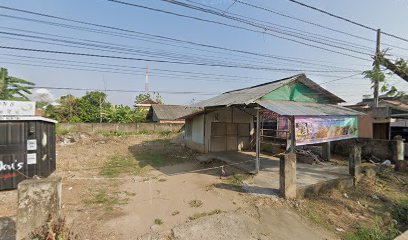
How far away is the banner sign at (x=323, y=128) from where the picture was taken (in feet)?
28.6

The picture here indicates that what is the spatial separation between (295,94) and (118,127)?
770 inches

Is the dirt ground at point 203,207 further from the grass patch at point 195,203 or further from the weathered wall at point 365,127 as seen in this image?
the weathered wall at point 365,127

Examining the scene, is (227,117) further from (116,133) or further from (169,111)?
(169,111)

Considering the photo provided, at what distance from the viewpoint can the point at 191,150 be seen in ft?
52.4

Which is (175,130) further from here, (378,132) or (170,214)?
(170,214)

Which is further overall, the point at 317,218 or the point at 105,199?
the point at 105,199

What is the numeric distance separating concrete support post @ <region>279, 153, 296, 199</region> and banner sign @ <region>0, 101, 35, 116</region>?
34.3 ft

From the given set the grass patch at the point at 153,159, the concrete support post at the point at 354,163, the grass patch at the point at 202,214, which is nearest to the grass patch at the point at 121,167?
the grass patch at the point at 153,159

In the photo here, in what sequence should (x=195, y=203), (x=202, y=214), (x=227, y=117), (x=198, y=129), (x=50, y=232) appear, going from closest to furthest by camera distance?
(x=50, y=232) → (x=202, y=214) → (x=195, y=203) → (x=227, y=117) → (x=198, y=129)

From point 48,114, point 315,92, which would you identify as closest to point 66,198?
point 315,92

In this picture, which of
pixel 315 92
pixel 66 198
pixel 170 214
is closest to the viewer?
pixel 170 214

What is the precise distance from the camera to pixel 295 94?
11.9 meters

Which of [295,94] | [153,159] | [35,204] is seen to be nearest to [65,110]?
[153,159]

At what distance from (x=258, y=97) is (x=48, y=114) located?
2855 centimetres
